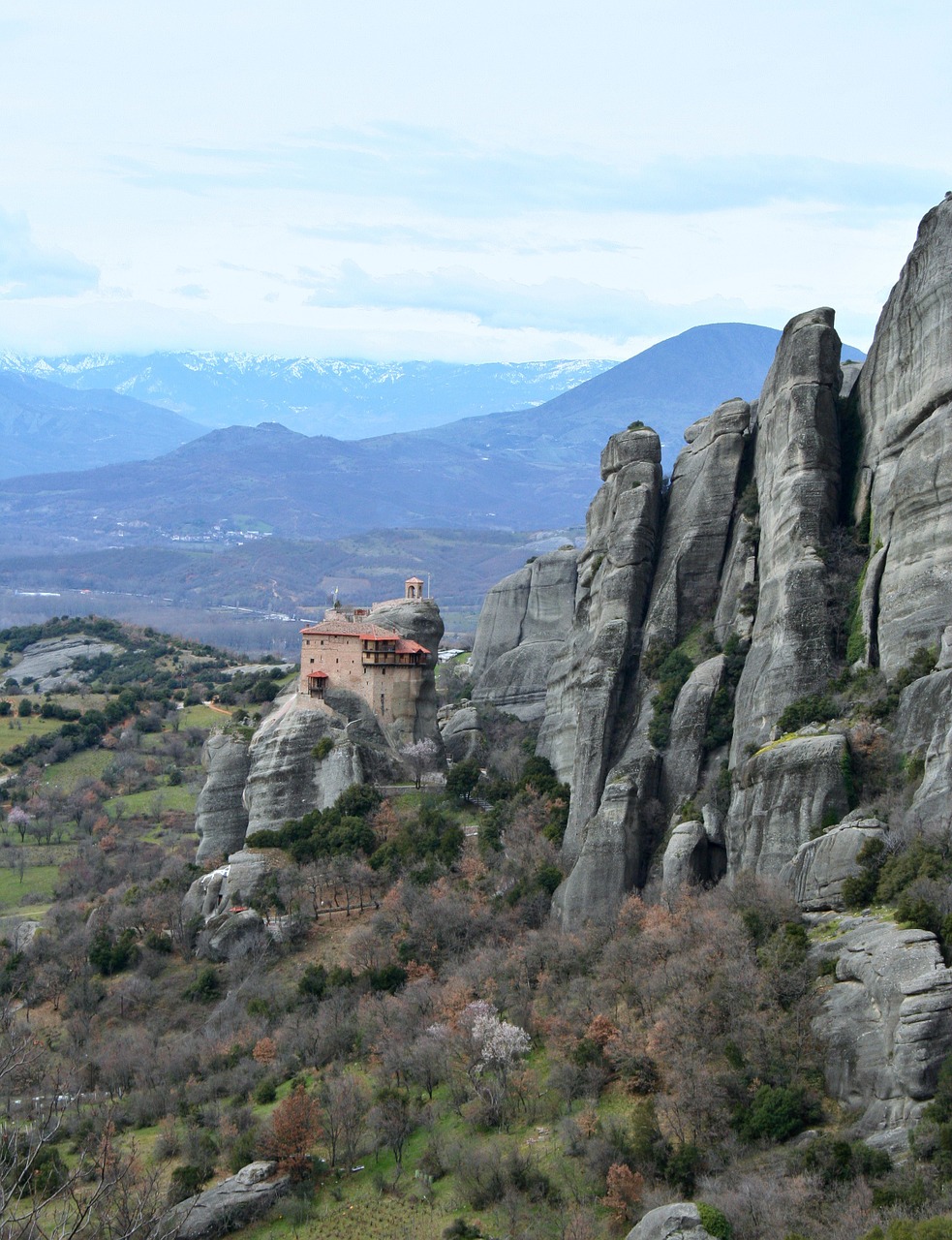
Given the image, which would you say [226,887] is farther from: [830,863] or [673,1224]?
[673,1224]

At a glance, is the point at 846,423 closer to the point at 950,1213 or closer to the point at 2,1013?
the point at 950,1213

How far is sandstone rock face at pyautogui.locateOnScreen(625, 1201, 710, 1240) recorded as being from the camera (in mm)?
31109

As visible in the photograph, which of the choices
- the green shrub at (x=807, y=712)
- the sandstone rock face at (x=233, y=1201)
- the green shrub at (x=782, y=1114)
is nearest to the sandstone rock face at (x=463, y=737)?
the green shrub at (x=807, y=712)

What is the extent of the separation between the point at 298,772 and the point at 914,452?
1225 inches

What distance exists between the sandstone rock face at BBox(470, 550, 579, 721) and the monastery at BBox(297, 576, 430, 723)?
19.2 metres

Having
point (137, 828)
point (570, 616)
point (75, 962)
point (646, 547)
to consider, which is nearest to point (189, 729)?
point (137, 828)

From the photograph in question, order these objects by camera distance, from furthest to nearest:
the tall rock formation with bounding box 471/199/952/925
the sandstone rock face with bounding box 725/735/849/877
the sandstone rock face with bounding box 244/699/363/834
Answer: the sandstone rock face with bounding box 244/699/363/834, the tall rock formation with bounding box 471/199/952/925, the sandstone rock face with bounding box 725/735/849/877

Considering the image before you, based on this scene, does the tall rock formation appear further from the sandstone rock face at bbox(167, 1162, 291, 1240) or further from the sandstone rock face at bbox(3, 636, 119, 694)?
the sandstone rock face at bbox(3, 636, 119, 694)

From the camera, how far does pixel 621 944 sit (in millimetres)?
45406

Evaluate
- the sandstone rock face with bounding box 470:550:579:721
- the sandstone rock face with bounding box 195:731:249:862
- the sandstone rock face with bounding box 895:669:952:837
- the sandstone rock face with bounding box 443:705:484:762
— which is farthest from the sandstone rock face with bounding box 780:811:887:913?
the sandstone rock face with bounding box 470:550:579:721

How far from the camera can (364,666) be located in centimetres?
6806

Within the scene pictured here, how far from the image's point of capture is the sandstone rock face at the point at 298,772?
214 feet

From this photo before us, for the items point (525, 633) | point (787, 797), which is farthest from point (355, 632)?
point (525, 633)

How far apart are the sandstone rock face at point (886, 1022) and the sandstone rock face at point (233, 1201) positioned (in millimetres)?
15809
